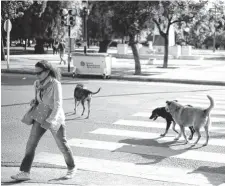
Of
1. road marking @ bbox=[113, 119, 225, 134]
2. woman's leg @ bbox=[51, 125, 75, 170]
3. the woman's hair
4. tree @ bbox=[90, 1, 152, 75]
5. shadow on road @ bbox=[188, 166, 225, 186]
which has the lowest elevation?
shadow on road @ bbox=[188, 166, 225, 186]

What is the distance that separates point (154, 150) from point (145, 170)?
1351mm

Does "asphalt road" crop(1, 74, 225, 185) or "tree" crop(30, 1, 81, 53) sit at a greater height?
"tree" crop(30, 1, 81, 53)

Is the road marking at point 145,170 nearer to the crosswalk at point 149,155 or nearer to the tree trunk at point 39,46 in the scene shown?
the crosswalk at point 149,155

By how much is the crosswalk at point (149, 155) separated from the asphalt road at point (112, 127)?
0.05ft

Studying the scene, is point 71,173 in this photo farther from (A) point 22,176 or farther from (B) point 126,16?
(B) point 126,16

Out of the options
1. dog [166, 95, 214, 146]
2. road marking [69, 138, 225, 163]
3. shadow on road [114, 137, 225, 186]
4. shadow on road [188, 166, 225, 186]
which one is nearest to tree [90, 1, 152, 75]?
dog [166, 95, 214, 146]

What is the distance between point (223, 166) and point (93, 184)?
7.76 feet

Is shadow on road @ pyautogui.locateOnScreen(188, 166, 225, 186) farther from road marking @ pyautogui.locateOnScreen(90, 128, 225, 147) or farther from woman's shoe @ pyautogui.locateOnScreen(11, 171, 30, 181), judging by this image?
woman's shoe @ pyautogui.locateOnScreen(11, 171, 30, 181)

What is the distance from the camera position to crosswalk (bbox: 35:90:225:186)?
6789 mm

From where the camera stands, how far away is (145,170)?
274 inches

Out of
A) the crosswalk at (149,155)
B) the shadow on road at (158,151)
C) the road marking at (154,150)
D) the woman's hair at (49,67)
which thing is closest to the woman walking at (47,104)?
the woman's hair at (49,67)

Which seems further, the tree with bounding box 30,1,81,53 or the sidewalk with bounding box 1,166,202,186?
the tree with bounding box 30,1,81,53

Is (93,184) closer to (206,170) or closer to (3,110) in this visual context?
(206,170)

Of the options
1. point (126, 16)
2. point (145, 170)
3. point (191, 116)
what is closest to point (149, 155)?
point (145, 170)
